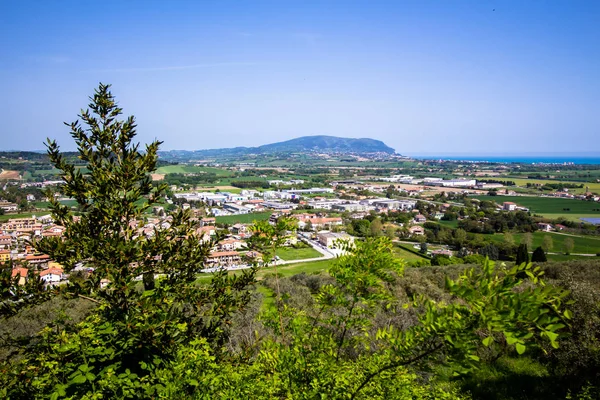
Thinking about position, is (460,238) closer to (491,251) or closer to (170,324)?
(491,251)

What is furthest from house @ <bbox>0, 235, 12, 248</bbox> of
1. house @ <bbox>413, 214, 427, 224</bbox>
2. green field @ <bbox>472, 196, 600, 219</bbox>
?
green field @ <bbox>472, 196, 600, 219</bbox>

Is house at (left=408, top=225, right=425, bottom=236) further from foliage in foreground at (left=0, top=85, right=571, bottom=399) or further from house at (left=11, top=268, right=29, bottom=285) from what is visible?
foliage in foreground at (left=0, top=85, right=571, bottom=399)

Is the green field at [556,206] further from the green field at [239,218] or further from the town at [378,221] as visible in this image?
the green field at [239,218]

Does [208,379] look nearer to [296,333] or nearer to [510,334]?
[296,333]

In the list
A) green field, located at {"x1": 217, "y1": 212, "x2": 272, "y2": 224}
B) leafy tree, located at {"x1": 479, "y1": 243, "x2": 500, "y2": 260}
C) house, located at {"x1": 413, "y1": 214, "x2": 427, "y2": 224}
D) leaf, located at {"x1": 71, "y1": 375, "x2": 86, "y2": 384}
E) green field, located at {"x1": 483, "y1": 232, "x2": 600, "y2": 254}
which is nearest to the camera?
leaf, located at {"x1": 71, "y1": 375, "x2": 86, "y2": 384}

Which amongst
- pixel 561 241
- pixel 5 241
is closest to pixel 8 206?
pixel 5 241

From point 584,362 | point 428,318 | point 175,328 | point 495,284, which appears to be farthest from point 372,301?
point 584,362

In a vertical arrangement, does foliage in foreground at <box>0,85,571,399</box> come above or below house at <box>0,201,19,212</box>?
above
